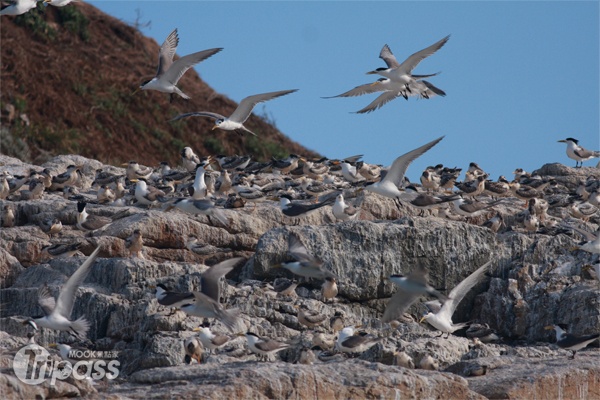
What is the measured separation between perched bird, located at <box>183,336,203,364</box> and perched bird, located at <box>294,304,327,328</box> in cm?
255

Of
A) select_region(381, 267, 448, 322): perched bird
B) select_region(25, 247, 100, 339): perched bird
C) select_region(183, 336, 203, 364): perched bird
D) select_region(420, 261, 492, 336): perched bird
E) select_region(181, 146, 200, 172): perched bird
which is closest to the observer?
select_region(183, 336, 203, 364): perched bird

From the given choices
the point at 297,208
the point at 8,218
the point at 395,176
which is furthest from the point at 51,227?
the point at 395,176

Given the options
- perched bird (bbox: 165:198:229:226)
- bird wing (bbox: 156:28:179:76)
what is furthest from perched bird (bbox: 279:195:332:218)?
bird wing (bbox: 156:28:179:76)

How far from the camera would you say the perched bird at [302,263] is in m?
16.8

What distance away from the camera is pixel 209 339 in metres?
15.9

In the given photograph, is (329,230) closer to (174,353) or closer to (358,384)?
(174,353)

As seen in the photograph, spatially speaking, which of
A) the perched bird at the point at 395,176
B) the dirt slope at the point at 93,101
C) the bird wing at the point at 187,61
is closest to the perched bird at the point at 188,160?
the bird wing at the point at 187,61

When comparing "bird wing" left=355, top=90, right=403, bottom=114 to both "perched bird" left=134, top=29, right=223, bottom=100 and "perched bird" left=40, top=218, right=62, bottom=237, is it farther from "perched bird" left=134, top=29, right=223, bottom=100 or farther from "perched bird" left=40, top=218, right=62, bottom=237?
"perched bird" left=40, top=218, right=62, bottom=237

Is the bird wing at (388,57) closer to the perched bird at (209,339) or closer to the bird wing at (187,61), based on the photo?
the bird wing at (187,61)

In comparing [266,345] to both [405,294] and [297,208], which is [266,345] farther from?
[297,208]

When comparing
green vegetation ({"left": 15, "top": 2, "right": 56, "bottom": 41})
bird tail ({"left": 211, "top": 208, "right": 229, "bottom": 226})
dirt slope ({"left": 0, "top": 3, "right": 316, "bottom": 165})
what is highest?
green vegetation ({"left": 15, "top": 2, "right": 56, "bottom": 41})

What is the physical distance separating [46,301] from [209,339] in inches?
88.3

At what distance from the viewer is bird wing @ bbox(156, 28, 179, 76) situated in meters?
21.3

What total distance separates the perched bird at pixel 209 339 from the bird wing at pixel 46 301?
2.02 m
